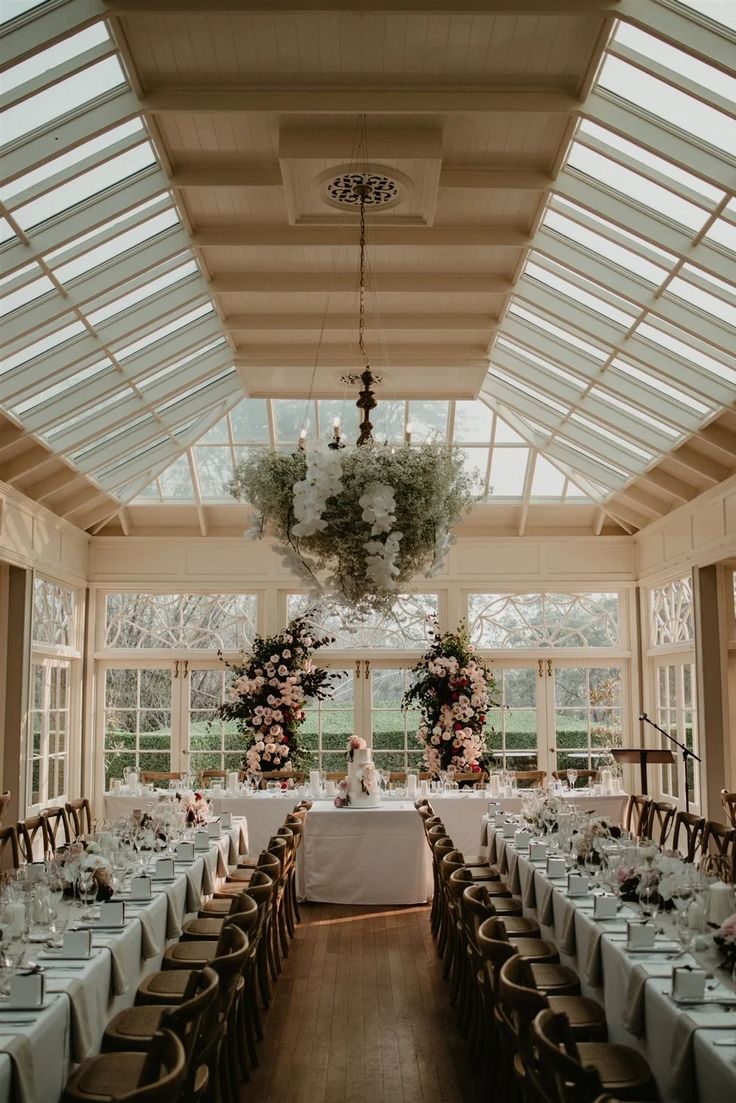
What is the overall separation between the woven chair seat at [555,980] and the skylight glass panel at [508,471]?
793 centimetres

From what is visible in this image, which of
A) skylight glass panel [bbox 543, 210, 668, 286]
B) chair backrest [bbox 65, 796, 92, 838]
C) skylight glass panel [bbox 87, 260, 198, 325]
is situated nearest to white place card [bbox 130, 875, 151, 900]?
chair backrest [bbox 65, 796, 92, 838]

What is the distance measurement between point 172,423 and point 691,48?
7219 millimetres

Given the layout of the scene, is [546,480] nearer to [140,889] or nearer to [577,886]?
[577,886]


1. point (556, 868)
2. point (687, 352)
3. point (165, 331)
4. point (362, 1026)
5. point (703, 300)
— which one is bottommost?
point (362, 1026)

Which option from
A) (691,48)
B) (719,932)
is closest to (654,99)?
(691,48)

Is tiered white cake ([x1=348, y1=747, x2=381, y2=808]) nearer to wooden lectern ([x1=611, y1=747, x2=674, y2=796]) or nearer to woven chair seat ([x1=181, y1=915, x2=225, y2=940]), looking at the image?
wooden lectern ([x1=611, y1=747, x2=674, y2=796])

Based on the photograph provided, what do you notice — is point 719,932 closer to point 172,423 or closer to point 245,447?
point 172,423

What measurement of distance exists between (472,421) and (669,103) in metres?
6.69

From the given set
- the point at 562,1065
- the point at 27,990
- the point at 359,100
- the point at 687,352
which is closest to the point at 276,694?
the point at 687,352

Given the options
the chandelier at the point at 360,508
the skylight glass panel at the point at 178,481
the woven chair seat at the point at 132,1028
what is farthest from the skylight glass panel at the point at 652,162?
the skylight glass panel at the point at 178,481

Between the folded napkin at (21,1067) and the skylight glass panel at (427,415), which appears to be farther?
the skylight glass panel at (427,415)

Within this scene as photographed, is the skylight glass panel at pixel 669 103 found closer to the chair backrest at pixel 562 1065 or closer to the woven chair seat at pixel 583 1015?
the woven chair seat at pixel 583 1015

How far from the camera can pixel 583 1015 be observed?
4.64 m

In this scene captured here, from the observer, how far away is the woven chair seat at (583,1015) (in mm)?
4527
